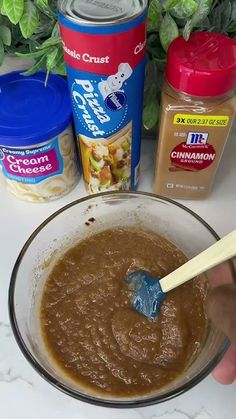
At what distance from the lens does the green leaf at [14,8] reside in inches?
24.1

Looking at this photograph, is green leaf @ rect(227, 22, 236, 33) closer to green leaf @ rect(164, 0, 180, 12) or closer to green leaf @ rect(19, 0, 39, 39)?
green leaf @ rect(164, 0, 180, 12)

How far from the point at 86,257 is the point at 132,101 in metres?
0.25

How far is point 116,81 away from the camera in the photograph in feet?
2.00

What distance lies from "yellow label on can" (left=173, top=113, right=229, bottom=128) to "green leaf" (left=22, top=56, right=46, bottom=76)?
23cm

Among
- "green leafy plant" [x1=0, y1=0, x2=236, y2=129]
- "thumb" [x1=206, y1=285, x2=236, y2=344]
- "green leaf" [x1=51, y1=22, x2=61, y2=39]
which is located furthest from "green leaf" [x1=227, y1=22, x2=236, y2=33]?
"thumb" [x1=206, y1=285, x2=236, y2=344]

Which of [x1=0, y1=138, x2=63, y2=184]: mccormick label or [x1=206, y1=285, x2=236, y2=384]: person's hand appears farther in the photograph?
[x1=0, y1=138, x2=63, y2=184]: mccormick label

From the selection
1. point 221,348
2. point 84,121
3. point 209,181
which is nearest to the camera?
point 221,348

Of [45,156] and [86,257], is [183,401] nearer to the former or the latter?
[86,257]

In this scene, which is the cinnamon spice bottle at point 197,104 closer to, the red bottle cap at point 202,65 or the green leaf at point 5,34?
the red bottle cap at point 202,65

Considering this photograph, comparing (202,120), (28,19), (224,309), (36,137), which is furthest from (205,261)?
(28,19)

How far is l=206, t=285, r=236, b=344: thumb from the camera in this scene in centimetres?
55

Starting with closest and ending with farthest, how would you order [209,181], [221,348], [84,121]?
[221,348]
[84,121]
[209,181]

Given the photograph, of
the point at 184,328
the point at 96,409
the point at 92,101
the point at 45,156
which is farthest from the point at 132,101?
the point at 96,409

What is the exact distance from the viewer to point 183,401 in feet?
2.06
